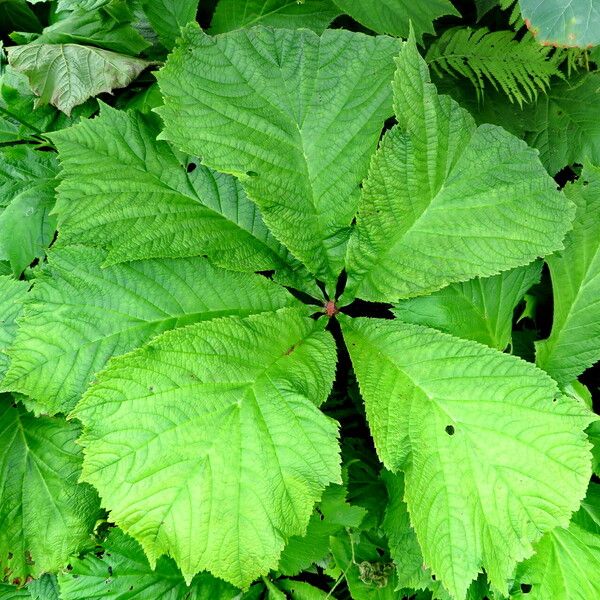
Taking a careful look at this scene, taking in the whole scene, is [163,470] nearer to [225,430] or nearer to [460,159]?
[225,430]

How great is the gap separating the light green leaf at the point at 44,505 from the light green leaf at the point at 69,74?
2.45 feet

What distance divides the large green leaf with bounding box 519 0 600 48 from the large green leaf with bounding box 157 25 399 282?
0.29 m

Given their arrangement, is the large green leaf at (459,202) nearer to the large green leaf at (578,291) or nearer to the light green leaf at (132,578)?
the large green leaf at (578,291)

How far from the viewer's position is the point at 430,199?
1175mm

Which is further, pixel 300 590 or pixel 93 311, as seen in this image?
pixel 300 590

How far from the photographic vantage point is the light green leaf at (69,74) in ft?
4.68

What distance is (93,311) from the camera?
46.1 inches

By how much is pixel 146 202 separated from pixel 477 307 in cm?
70

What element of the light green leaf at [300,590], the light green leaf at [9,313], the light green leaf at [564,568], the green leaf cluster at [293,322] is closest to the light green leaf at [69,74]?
the green leaf cluster at [293,322]

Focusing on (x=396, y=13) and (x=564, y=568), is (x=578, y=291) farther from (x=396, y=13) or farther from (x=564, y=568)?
(x=396, y=13)

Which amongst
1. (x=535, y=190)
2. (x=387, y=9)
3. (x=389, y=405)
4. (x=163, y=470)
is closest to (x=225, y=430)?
(x=163, y=470)

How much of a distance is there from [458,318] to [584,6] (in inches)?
25.6

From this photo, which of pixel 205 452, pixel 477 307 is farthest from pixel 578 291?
pixel 205 452

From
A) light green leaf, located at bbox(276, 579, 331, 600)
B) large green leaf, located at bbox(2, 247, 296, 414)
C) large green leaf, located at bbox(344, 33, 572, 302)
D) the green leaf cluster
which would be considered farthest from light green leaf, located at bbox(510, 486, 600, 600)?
large green leaf, located at bbox(2, 247, 296, 414)
